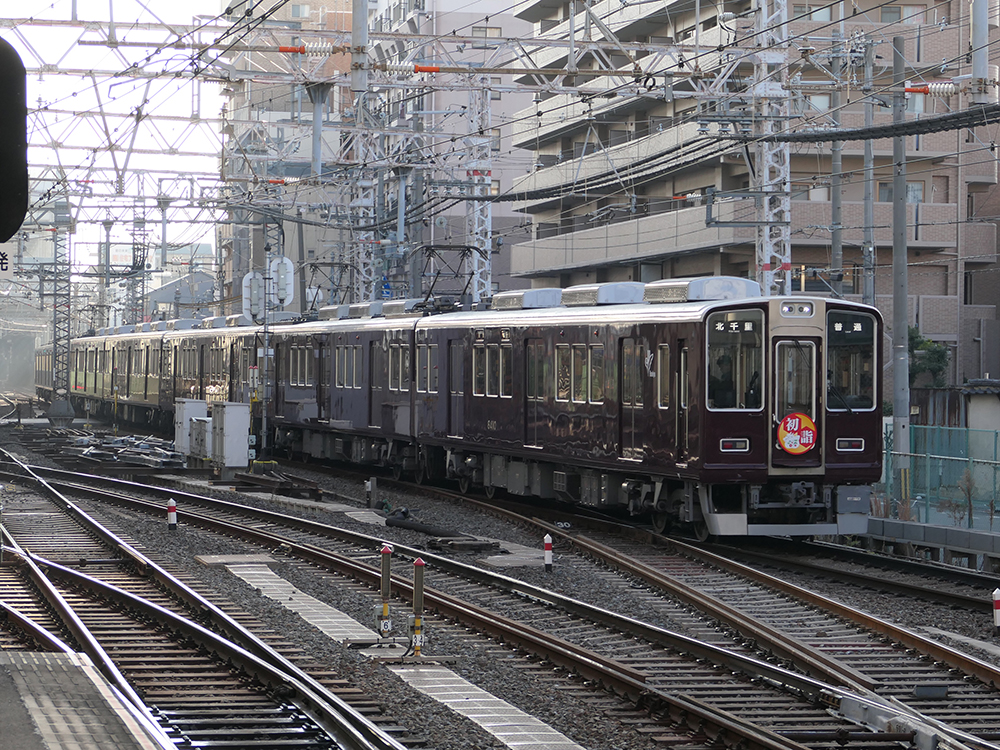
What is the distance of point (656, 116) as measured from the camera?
47.6 m

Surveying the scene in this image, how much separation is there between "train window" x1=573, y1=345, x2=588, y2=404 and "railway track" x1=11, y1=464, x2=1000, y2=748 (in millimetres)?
4468

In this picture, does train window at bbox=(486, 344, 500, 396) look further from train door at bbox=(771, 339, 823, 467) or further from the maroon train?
train door at bbox=(771, 339, 823, 467)

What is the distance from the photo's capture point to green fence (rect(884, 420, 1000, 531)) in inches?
649

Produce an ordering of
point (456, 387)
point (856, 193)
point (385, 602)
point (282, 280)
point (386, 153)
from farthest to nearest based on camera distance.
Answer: point (856, 193)
point (386, 153)
point (282, 280)
point (456, 387)
point (385, 602)

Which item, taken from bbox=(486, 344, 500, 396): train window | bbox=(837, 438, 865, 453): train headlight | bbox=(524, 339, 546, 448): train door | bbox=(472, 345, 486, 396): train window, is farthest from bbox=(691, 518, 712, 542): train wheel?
bbox=(472, 345, 486, 396): train window

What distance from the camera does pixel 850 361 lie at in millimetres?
16281

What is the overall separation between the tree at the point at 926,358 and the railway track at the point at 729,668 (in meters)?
25.2

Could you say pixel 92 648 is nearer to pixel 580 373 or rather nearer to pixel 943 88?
pixel 580 373

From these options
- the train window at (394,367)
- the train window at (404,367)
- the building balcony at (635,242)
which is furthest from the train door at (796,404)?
the building balcony at (635,242)

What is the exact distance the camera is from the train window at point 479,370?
20953 mm

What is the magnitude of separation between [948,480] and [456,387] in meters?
7.67

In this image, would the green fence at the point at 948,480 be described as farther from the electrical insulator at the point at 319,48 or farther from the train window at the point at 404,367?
the electrical insulator at the point at 319,48

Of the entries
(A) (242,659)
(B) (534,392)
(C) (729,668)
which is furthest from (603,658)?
(B) (534,392)

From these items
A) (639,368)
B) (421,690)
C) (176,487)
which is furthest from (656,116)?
(421,690)
